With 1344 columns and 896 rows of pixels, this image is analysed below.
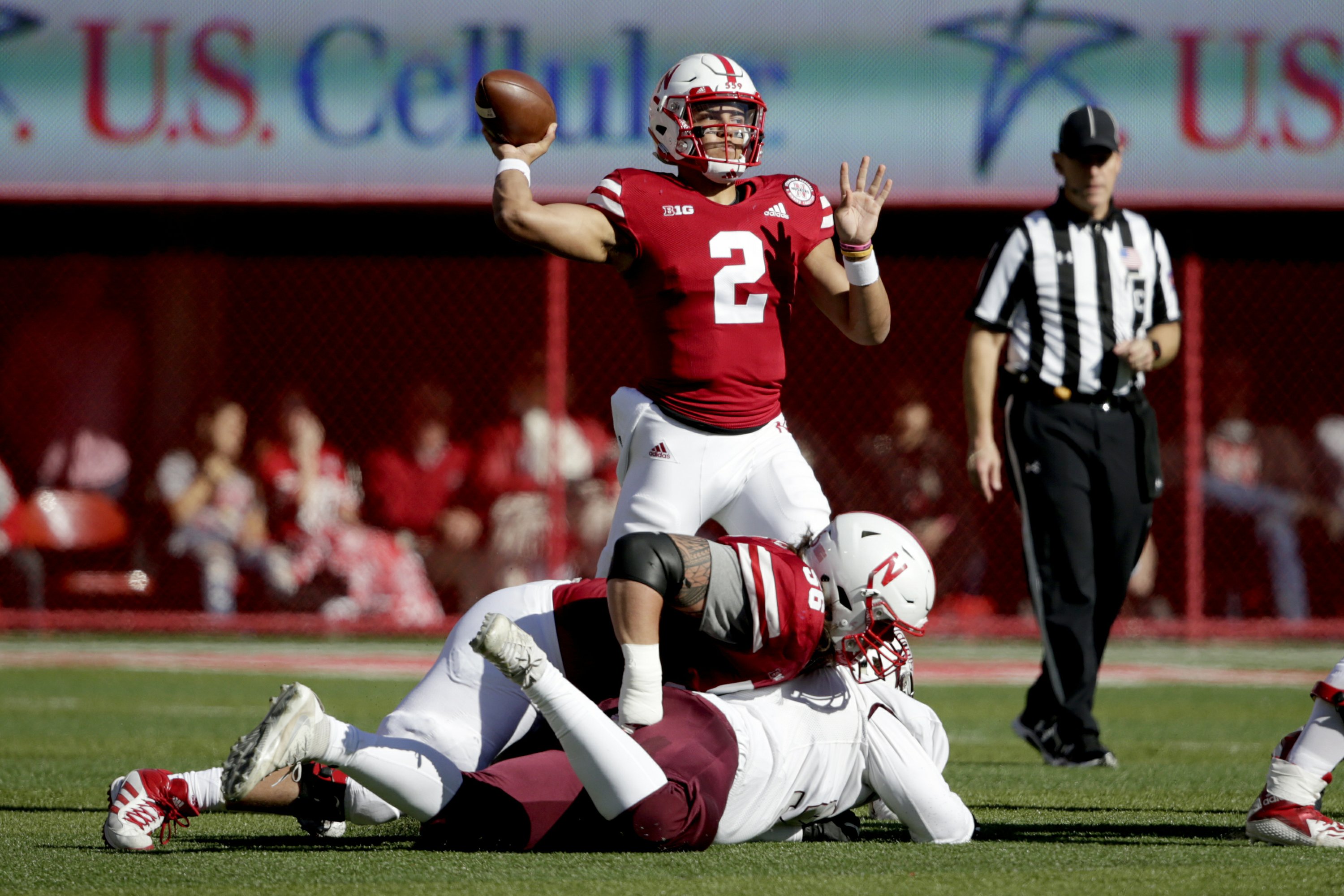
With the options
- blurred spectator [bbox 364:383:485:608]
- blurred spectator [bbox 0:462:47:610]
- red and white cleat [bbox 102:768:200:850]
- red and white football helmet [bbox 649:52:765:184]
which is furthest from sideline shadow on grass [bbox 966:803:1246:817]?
blurred spectator [bbox 0:462:47:610]

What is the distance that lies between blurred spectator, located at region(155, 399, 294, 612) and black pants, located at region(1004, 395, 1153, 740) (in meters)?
5.74

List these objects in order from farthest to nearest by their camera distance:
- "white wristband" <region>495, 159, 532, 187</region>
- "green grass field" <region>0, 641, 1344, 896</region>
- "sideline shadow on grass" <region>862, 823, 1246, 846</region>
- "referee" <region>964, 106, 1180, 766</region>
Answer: "referee" <region>964, 106, 1180, 766</region>, "white wristband" <region>495, 159, 532, 187</region>, "sideline shadow on grass" <region>862, 823, 1246, 846</region>, "green grass field" <region>0, 641, 1344, 896</region>

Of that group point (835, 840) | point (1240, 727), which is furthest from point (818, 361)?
point (835, 840)

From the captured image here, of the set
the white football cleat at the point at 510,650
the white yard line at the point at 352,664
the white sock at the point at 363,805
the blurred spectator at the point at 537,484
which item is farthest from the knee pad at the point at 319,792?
the blurred spectator at the point at 537,484

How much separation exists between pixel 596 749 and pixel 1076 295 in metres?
2.92

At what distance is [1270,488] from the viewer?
10555mm

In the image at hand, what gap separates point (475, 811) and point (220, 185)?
7.79 meters

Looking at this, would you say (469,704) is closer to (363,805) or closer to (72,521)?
(363,805)

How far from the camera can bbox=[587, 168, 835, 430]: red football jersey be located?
4.50m

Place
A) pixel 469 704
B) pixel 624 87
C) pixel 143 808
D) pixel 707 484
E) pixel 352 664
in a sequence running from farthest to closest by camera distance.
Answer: pixel 624 87 → pixel 352 664 → pixel 707 484 → pixel 469 704 → pixel 143 808

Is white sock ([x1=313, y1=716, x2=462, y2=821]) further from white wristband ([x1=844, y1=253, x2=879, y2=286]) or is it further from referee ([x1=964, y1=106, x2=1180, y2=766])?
referee ([x1=964, y1=106, x2=1180, y2=766])

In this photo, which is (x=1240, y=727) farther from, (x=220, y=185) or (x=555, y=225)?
(x=220, y=185)

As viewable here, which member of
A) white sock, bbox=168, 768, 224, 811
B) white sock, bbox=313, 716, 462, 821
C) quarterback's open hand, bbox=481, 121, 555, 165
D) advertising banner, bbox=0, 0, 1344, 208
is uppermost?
advertising banner, bbox=0, 0, 1344, 208

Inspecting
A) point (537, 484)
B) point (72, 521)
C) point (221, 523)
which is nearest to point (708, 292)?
point (537, 484)
